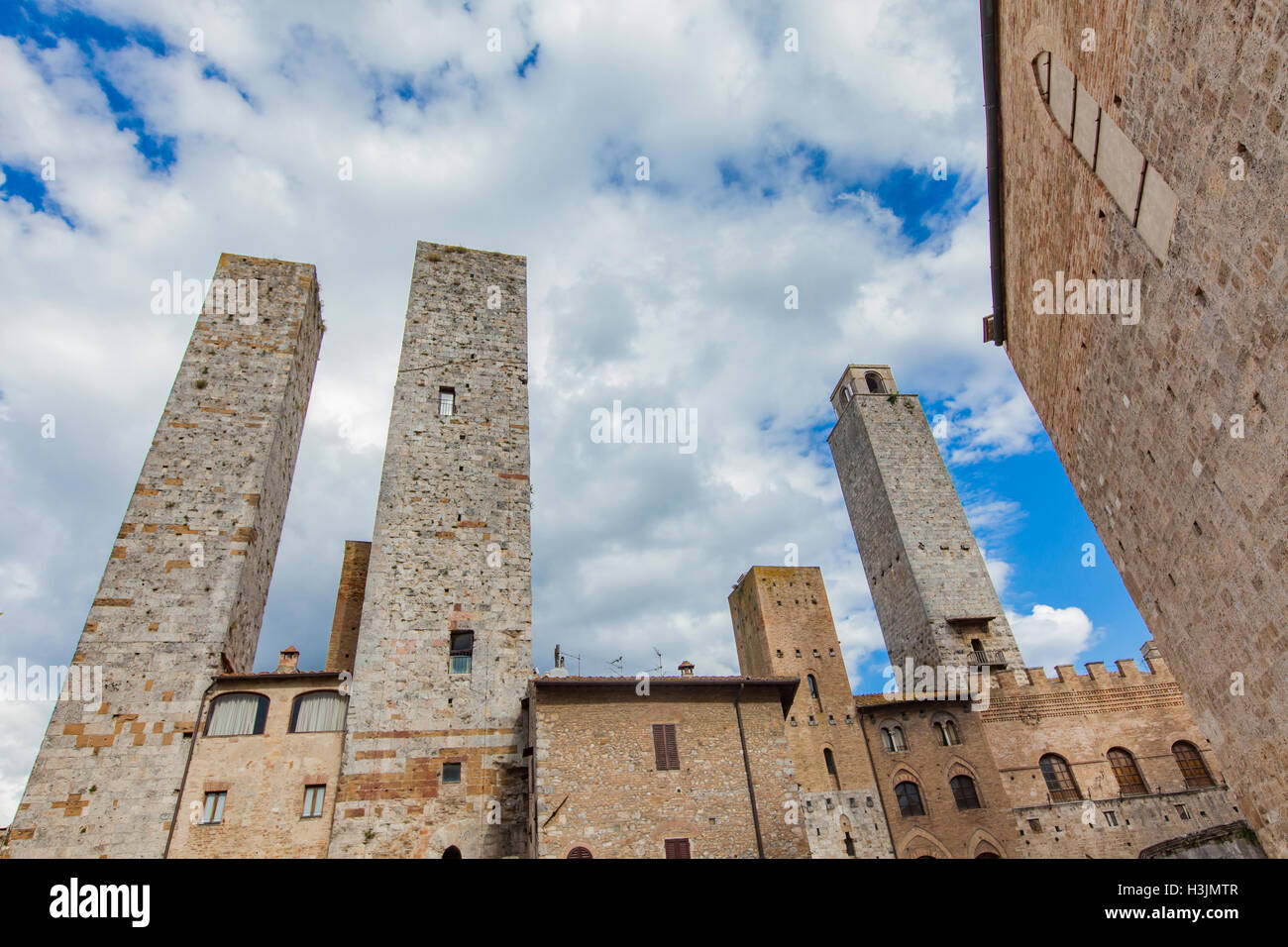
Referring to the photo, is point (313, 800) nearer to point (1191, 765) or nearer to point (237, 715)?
point (237, 715)

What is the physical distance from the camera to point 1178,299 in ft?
24.3

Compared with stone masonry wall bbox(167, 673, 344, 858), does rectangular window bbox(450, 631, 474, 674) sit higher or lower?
higher

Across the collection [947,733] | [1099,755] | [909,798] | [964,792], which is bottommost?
[964,792]

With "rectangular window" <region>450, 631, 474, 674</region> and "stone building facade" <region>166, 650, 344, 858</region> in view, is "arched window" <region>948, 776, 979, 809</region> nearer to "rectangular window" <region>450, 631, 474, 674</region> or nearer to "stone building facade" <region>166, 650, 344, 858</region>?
"rectangular window" <region>450, 631, 474, 674</region>

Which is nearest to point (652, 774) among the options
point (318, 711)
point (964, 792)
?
point (318, 711)

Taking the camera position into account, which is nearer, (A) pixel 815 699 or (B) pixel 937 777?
(B) pixel 937 777

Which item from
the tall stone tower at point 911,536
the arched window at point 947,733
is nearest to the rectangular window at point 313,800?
the arched window at point 947,733

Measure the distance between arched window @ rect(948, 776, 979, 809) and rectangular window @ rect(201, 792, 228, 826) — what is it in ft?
75.1

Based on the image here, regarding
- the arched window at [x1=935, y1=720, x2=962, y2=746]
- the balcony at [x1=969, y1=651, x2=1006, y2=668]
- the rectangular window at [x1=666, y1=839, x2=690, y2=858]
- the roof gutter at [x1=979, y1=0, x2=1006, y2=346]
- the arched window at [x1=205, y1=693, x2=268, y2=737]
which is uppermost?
the roof gutter at [x1=979, y1=0, x2=1006, y2=346]

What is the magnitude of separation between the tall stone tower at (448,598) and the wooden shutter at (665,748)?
2977 millimetres

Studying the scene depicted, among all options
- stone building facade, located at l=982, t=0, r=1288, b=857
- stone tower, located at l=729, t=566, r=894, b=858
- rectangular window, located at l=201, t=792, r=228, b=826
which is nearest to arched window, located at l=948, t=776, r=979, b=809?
stone tower, located at l=729, t=566, r=894, b=858

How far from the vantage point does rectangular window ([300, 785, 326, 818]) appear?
13.5m

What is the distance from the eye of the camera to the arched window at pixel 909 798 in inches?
962

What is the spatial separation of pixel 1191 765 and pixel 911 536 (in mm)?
13179
